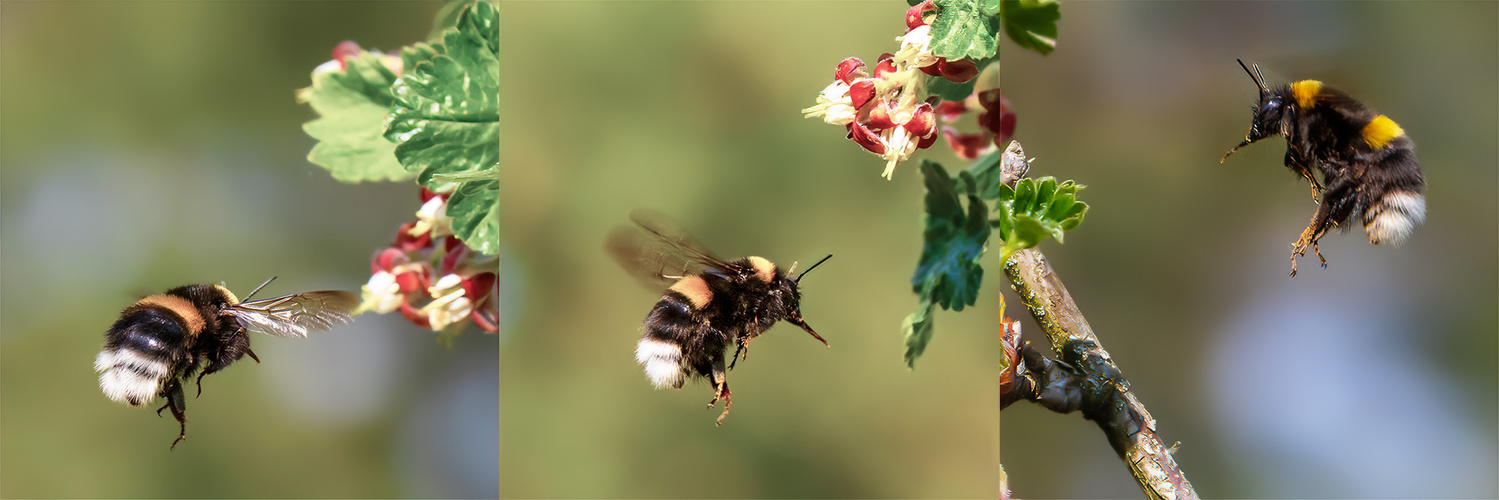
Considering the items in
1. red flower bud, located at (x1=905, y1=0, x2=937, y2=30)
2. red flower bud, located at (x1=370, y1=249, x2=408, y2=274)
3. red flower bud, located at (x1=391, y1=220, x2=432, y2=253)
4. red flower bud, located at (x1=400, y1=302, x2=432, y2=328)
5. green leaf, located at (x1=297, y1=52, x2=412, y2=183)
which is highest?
red flower bud, located at (x1=905, y1=0, x2=937, y2=30)

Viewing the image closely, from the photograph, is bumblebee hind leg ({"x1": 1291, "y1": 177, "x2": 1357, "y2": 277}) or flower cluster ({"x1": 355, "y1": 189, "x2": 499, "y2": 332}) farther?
flower cluster ({"x1": 355, "y1": 189, "x2": 499, "y2": 332})

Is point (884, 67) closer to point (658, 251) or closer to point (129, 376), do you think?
point (658, 251)

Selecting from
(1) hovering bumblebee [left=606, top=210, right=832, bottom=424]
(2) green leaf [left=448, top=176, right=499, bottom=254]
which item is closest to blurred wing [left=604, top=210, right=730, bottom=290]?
(1) hovering bumblebee [left=606, top=210, right=832, bottom=424]

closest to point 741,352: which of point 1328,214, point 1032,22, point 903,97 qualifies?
point 903,97

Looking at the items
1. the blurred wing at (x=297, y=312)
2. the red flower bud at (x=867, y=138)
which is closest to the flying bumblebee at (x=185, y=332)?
the blurred wing at (x=297, y=312)

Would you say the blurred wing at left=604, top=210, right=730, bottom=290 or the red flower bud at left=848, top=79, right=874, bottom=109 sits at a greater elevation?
the red flower bud at left=848, top=79, right=874, bottom=109

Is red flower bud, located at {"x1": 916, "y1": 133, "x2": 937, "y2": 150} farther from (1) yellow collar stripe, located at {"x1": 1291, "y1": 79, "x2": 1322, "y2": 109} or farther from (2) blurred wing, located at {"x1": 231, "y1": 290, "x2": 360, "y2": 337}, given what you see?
(2) blurred wing, located at {"x1": 231, "y1": 290, "x2": 360, "y2": 337}

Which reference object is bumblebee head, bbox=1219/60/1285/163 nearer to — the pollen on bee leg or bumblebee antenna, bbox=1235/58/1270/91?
bumblebee antenna, bbox=1235/58/1270/91
